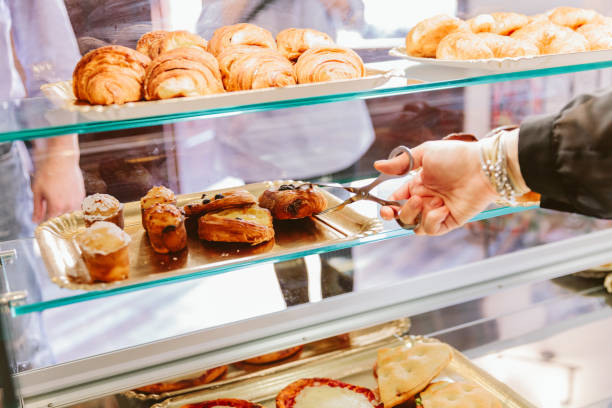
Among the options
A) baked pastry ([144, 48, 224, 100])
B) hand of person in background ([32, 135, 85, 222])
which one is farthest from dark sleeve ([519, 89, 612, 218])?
hand of person in background ([32, 135, 85, 222])

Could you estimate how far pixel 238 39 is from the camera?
1.27 meters

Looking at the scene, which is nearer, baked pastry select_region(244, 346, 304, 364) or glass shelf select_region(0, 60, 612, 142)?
glass shelf select_region(0, 60, 612, 142)

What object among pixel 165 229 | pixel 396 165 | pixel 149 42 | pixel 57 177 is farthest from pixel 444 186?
pixel 57 177

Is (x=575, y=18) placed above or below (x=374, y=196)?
above

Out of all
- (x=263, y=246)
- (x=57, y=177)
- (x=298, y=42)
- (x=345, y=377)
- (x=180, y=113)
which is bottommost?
(x=345, y=377)

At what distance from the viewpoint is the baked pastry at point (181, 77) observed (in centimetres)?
103

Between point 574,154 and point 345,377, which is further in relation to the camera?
point 345,377

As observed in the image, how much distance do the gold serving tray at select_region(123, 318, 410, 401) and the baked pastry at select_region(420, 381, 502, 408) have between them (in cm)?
23

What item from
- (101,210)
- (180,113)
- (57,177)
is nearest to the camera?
(180,113)

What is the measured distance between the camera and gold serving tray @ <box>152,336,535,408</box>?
140cm

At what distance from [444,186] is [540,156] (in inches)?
10.3

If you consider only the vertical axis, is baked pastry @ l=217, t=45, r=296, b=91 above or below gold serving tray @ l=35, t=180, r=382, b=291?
above

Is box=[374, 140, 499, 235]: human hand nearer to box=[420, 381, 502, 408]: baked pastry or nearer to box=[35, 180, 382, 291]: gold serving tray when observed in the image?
box=[35, 180, 382, 291]: gold serving tray

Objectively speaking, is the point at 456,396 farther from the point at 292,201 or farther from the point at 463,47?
the point at 463,47
